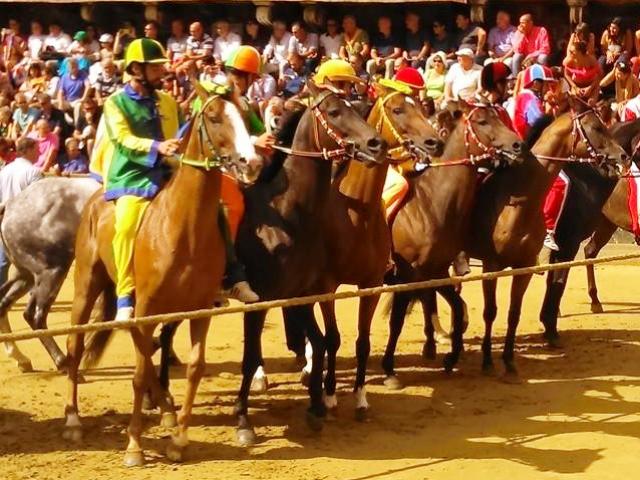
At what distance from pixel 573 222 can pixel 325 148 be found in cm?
418

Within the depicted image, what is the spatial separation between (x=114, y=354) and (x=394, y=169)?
10.0 feet

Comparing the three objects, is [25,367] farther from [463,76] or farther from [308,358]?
[463,76]

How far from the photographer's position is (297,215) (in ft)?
30.0

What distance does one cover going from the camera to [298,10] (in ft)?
71.4

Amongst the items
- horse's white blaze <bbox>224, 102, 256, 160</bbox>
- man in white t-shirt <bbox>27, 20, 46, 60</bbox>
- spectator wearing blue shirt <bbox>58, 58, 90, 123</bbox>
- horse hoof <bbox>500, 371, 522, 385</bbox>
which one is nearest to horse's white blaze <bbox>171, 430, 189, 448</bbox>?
horse's white blaze <bbox>224, 102, 256, 160</bbox>

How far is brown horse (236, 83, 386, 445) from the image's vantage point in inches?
355

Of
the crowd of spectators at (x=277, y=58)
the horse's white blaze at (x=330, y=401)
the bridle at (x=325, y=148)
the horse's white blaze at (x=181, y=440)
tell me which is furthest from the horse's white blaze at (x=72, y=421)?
the crowd of spectators at (x=277, y=58)

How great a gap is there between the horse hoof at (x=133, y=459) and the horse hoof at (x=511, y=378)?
3770 millimetres

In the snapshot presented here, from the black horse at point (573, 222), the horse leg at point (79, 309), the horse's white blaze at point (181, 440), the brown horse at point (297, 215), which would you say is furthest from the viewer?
the black horse at point (573, 222)

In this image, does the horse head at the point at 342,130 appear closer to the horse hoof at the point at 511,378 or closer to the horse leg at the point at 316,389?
the horse leg at the point at 316,389

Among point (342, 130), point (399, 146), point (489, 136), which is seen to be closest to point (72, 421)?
point (342, 130)

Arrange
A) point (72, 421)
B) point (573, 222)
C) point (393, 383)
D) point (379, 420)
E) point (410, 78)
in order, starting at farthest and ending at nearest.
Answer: point (573, 222) < point (393, 383) < point (410, 78) < point (379, 420) < point (72, 421)

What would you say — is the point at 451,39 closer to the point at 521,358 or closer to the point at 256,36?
the point at 256,36

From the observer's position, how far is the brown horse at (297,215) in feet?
29.6
